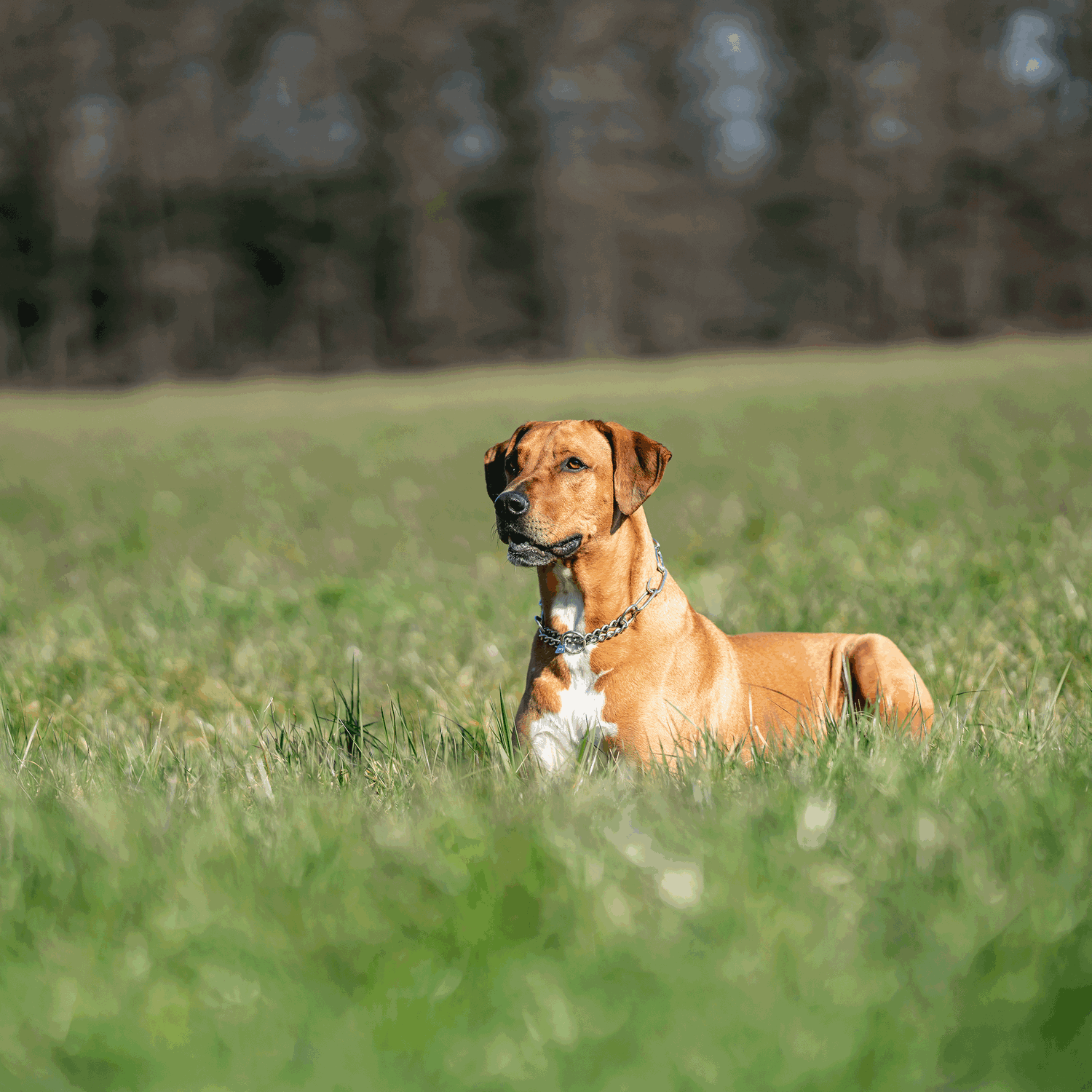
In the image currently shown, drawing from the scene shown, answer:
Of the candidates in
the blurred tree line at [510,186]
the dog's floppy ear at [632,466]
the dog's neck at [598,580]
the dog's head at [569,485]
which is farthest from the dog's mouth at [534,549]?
the blurred tree line at [510,186]

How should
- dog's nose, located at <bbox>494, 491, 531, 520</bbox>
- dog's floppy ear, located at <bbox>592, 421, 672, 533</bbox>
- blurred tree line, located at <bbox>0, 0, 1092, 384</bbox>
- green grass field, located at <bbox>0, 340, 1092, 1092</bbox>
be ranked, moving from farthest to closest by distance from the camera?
1. blurred tree line, located at <bbox>0, 0, 1092, 384</bbox>
2. dog's floppy ear, located at <bbox>592, 421, 672, 533</bbox>
3. dog's nose, located at <bbox>494, 491, 531, 520</bbox>
4. green grass field, located at <bbox>0, 340, 1092, 1092</bbox>

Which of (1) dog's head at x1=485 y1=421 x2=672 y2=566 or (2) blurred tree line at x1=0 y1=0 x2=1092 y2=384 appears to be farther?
(2) blurred tree line at x1=0 y1=0 x2=1092 y2=384

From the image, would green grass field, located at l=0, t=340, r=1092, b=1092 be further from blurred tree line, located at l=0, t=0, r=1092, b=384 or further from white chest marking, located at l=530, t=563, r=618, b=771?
blurred tree line, located at l=0, t=0, r=1092, b=384

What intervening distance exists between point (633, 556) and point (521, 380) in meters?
25.4

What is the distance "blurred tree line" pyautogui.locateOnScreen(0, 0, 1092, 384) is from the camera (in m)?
41.6

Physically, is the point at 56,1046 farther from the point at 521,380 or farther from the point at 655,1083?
the point at 521,380

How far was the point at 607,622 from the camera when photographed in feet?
12.6

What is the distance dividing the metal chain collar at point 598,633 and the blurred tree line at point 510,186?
137ft

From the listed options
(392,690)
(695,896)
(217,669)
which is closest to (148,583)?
(217,669)

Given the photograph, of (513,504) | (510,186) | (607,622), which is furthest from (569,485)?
(510,186)

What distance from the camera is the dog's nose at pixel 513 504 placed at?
3.61 m

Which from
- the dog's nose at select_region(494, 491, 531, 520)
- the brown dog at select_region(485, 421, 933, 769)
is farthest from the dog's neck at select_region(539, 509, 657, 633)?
the dog's nose at select_region(494, 491, 531, 520)

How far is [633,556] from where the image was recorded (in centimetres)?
391

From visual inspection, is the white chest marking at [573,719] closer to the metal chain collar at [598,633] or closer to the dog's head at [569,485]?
the metal chain collar at [598,633]
